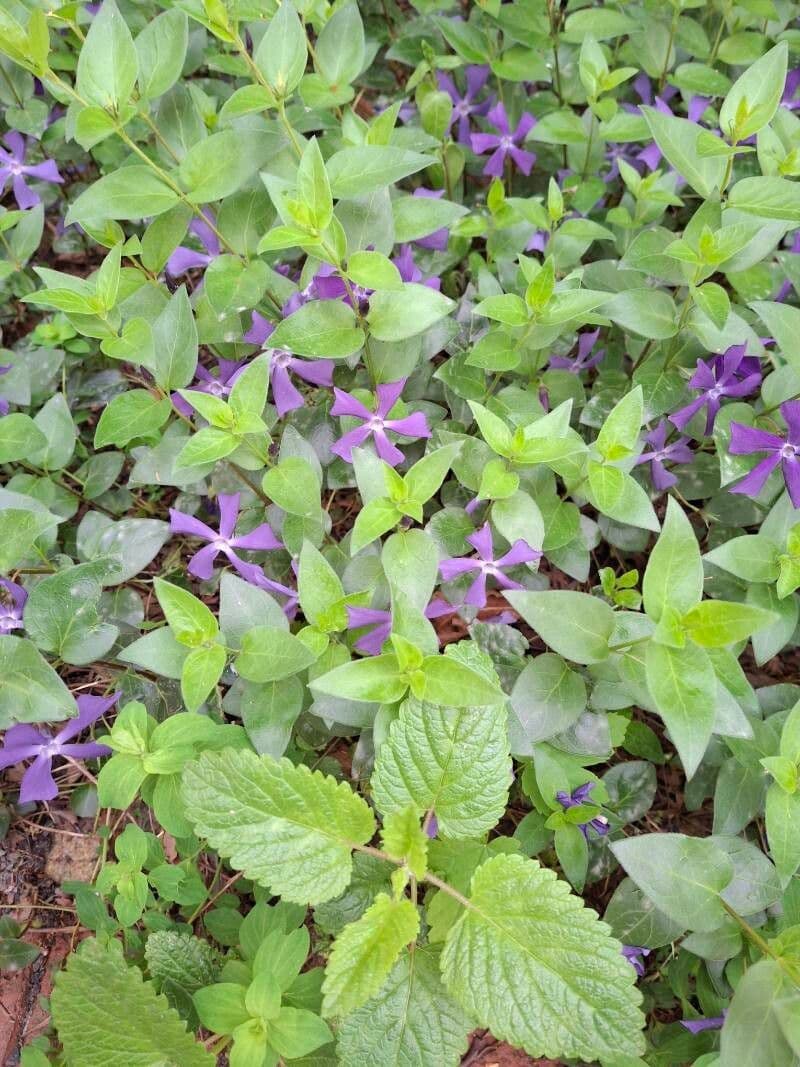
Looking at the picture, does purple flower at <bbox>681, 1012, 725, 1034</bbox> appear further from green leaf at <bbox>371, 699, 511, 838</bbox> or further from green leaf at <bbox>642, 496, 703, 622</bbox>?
green leaf at <bbox>642, 496, 703, 622</bbox>

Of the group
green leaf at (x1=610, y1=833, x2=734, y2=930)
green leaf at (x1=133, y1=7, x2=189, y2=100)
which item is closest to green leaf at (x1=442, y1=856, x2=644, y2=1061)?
green leaf at (x1=610, y1=833, x2=734, y2=930)

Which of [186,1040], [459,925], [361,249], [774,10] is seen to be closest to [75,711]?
[186,1040]

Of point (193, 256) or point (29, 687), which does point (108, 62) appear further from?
point (29, 687)

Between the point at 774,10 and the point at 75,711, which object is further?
the point at 774,10

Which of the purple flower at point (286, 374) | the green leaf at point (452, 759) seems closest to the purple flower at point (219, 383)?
the purple flower at point (286, 374)

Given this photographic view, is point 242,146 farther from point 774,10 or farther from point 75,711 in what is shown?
point 774,10
